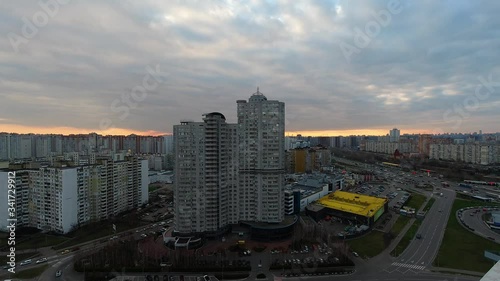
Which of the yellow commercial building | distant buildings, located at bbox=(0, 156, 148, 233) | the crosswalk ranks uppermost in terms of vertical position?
distant buildings, located at bbox=(0, 156, 148, 233)

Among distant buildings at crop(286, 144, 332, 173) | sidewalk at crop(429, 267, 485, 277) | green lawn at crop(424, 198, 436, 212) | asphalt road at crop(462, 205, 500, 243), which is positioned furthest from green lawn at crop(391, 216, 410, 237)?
distant buildings at crop(286, 144, 332, 173)

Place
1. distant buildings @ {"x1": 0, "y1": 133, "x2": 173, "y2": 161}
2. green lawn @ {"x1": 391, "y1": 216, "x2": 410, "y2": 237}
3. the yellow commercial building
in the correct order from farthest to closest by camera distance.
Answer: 1. distant buildings @ {"x1": 0, "y1": 133, "x2": 173, "y2": 161}
2. the yellow commercial building
3. green lawn @ {"x1": 391, "y1": 216, "x2": 410, "y2": 237}

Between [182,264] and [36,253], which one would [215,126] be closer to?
[182,264]

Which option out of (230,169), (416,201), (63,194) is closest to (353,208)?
(416,201)

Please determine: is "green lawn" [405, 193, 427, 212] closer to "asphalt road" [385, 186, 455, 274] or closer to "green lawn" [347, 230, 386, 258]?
"asphalt road" [385, 186, 455, 274]

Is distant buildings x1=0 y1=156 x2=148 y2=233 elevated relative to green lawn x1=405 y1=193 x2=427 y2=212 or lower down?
elevated

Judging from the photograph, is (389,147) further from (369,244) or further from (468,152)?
(369,244)

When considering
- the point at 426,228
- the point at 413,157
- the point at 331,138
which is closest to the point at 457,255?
the point at 426,228
